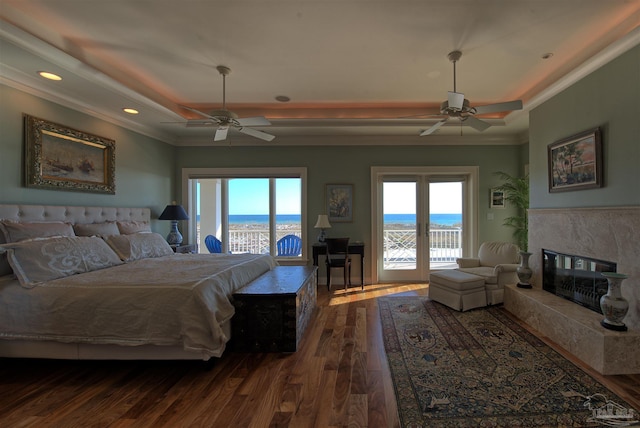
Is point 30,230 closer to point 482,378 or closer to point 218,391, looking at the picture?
point 218,391

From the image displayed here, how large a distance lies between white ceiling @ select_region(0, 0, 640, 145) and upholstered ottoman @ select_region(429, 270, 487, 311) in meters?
2.26

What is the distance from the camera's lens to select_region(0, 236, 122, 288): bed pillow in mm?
2201

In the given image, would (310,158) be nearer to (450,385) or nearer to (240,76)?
(240,76)

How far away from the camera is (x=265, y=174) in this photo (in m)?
5.06

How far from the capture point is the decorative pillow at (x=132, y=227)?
12.0ft

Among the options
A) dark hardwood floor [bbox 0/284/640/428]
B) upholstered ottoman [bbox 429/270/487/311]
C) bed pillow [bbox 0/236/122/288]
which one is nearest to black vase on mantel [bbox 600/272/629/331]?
dark hardwood floor [bbox 0/284/640/428]

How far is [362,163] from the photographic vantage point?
16.7 ft

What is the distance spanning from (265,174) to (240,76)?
2.01 m

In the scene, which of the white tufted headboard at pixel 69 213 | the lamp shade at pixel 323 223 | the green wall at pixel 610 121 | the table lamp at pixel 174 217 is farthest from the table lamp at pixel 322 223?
the green wall at pixel 610 121

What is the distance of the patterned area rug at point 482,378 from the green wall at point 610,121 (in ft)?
5.06

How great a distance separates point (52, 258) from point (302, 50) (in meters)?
2.84

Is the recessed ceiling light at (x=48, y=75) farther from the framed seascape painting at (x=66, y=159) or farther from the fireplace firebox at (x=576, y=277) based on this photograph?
the fireplace firebox at (x=576, y=277)

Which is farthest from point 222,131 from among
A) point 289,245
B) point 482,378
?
point 482,378

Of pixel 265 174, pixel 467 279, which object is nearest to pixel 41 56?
pixel 265 174
